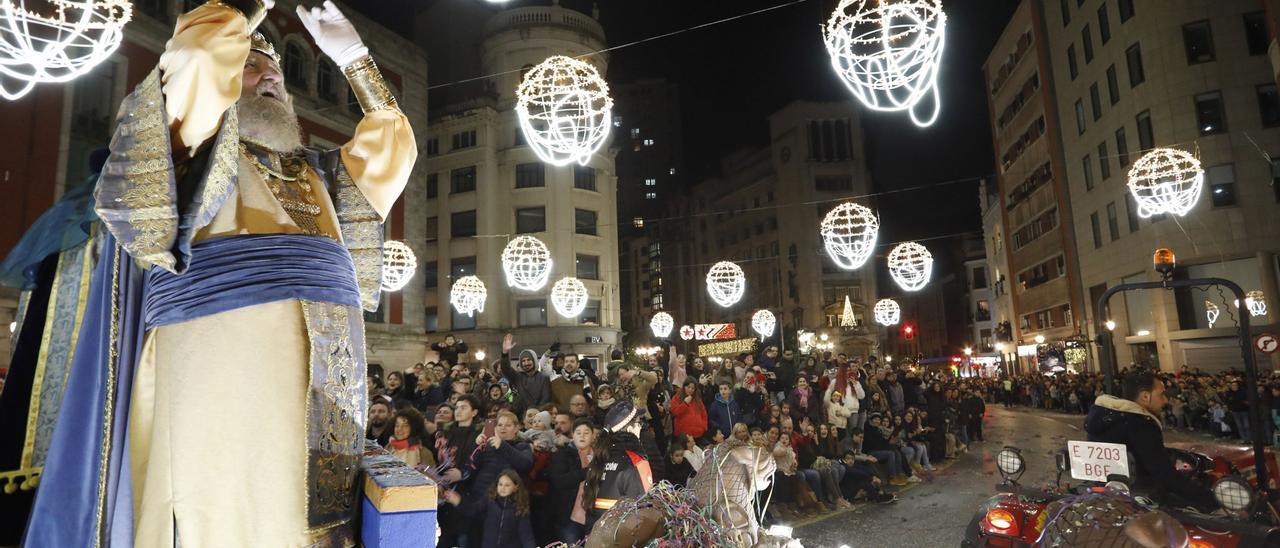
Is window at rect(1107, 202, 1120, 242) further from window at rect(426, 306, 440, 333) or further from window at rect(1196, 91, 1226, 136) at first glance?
window at rect(426, 306, 440, 333)

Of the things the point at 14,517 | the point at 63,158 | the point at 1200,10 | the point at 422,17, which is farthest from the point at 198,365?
the point at 422,17

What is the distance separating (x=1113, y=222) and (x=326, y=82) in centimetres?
3155

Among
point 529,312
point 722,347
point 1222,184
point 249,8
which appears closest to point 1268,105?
point 1222,184

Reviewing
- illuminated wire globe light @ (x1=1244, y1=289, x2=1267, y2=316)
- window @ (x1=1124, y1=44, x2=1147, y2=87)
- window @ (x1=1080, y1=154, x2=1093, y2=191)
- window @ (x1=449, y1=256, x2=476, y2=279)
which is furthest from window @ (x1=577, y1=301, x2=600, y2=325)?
illuminated wire globe light @ (x1=1244, y1=289, x2=1267, y2=316)

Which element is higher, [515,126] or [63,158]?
[515,126]

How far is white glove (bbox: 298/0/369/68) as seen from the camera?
2.35 m

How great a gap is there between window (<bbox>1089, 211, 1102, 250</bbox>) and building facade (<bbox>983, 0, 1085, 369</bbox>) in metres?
2.21

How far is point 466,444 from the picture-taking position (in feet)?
25.7

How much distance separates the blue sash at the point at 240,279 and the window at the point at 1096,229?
35.6 meters

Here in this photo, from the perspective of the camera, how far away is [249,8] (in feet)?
6.36

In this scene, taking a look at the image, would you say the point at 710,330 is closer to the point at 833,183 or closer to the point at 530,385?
the point at 833,183

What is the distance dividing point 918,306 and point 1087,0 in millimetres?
47769

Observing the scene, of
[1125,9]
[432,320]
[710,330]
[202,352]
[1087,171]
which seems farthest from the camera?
[710,330]

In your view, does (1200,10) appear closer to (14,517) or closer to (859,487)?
(859,487)
